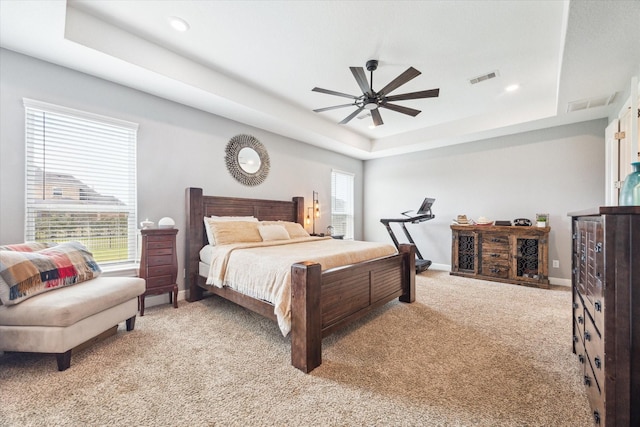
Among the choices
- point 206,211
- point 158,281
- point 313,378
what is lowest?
point 313,378

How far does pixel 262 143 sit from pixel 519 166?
4.66 m

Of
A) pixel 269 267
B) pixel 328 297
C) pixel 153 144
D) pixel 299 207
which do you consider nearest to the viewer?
pixel 328 297

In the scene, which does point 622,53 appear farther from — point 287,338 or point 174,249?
point 174,249

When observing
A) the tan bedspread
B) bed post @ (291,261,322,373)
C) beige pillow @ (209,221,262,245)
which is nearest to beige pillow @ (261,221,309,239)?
beige pillow @ (209,221,262,245)

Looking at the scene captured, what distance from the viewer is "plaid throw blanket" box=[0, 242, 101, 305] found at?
189cm

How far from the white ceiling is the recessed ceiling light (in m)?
0.05

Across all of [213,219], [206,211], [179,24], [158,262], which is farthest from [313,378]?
A: [179,24]

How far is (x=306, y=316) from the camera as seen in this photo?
6.39ft

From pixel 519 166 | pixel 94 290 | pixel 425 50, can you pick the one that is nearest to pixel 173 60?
pixel 94 290

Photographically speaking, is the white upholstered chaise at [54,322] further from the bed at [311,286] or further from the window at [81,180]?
the bed at [311,286]

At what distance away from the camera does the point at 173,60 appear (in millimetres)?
3000

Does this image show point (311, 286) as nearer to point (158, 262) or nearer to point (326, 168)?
point (158, 262)

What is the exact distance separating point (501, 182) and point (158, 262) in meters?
5.77

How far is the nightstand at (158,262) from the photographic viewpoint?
3018 mm
